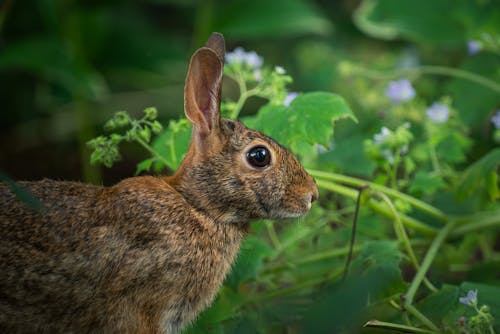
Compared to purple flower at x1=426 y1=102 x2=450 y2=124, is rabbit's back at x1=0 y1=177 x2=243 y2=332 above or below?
below

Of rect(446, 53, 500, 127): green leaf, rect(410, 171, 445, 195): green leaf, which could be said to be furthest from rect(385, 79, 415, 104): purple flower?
rect(410, 171, 445, 195): green leaf

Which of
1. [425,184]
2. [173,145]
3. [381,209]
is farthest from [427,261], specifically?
[173,145]

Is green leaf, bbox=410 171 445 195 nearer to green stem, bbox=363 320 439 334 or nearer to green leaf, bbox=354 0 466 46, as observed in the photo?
green stem, bbox=363 320 439 334

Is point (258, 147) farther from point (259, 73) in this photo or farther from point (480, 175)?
point (480, 175)

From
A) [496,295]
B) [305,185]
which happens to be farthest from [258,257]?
[496,295]

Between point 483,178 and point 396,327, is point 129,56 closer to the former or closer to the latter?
point 483,178

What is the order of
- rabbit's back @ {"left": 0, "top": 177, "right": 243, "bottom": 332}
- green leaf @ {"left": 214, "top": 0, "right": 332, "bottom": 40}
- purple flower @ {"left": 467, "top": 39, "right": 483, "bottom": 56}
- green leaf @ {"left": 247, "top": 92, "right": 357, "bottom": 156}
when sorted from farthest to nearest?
green leaf @ {"left": 214, "top": 0, "right": 332, "bottom": 40} < purple flower @ {"left": 467, "top": 39, "right": 483, "bottom": 56} < green leaf @ {"left": 247, "top": 92, "right": 357, "bottom": 156} < rabbit's back @ {"left": 0, "top": 177, "right": 243, "bottom": 332}

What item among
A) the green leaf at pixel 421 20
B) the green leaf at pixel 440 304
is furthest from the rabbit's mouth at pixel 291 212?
the green leaf at pixel 421 20
